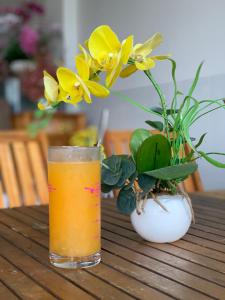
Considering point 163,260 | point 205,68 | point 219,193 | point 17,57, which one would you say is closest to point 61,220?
point 163,260

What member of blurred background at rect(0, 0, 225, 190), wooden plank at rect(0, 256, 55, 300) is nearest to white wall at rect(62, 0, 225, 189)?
blurred background at rect(0, 0, 225, 190)

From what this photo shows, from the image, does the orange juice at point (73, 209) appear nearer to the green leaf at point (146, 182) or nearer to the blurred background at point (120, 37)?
the green leaf at point (146, 182)

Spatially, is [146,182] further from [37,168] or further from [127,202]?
[37,168]

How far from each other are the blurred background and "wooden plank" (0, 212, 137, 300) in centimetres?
30

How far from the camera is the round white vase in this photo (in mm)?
713

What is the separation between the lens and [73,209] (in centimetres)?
61

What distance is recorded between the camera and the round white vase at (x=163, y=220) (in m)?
0.71

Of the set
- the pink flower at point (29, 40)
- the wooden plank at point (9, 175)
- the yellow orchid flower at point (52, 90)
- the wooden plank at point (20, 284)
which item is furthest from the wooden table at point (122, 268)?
the pink flower at point (29, 40)

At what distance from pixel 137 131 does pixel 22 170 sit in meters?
0.75

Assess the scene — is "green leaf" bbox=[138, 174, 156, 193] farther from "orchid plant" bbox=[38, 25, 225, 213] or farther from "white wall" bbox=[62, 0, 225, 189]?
"white wall" bbox=[62, 0, 225, 189]

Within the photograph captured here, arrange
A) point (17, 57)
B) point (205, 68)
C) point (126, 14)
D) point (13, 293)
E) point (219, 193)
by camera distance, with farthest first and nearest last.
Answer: point (17, 57) < point (126, 14) < point (205, 68) < point (219, 193) < point (13, 293)

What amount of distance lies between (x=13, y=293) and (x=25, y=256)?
142 millimetres

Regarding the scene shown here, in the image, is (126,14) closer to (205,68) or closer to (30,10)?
(205,68)

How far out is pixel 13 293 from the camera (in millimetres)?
521
